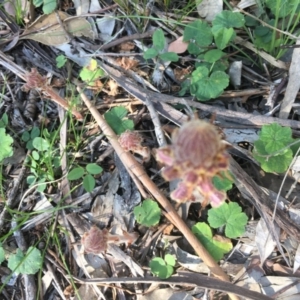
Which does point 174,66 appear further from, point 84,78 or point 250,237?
point 250,237

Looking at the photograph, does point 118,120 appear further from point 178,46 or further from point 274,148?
point 274,148

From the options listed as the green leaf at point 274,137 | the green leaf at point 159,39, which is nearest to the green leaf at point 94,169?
the green leaf at point 159,39

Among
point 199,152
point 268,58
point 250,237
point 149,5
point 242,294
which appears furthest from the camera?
point 149,5

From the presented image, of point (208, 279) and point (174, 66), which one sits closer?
point (208, 279)

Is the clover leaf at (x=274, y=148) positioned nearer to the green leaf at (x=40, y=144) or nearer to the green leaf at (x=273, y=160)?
the green leaf at (x=273, y=160)

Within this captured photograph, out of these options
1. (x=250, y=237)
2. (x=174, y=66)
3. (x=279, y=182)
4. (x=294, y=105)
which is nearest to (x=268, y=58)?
(x=294, y=105)

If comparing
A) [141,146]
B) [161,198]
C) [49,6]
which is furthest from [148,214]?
[49,6]

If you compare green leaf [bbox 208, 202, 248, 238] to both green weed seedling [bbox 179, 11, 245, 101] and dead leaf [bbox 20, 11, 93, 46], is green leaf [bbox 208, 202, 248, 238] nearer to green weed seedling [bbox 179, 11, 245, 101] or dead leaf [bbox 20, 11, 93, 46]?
green weed seedling [bbox 179, 11, 245, 101]

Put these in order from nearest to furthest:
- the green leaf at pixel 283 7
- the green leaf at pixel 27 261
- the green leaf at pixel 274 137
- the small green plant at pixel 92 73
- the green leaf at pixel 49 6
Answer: the green leaf at pixel 274 137
the green leaf at pixel 27 261
the green leaf at pixel 283 7
the small green plant at pixel 92 73
the green leaf at pixel 49 6
